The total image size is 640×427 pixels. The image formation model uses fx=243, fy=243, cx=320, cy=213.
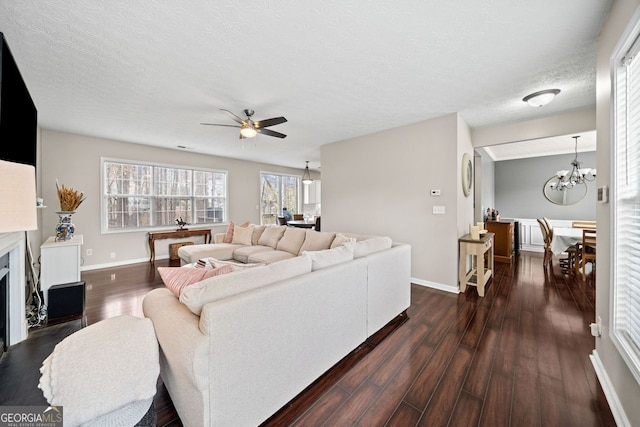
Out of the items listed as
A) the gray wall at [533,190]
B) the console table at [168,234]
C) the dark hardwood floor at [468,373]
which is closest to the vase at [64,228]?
the dark hardwood floor at [468,373]

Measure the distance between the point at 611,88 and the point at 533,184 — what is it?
629cm

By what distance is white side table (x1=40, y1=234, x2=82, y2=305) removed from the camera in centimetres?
279

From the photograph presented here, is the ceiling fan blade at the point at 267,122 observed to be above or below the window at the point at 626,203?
above

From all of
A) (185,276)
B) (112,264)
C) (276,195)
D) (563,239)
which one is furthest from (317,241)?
(276,195)

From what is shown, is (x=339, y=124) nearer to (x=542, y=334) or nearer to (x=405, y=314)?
(x=405, y=314)

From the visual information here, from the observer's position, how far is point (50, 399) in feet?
3.11

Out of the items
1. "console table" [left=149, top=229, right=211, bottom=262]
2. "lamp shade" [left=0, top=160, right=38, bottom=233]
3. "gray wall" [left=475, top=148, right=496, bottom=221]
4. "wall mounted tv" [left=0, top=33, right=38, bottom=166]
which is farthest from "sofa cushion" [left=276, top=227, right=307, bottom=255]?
"gray wall" [left=475, top=148, right=496, bottom=221]

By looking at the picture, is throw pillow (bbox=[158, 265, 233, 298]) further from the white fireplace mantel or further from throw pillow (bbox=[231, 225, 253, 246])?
throw pillow (bbox=[231, 225, 253, 246])

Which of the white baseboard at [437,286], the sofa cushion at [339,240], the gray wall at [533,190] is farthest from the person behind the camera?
the gray wall at [533,190]

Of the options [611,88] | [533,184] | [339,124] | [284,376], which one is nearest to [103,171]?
[339,124]

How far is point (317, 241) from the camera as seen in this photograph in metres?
3.42

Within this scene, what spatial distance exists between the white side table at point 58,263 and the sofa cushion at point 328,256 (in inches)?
122

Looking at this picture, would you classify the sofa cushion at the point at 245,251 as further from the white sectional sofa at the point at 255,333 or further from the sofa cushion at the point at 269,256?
the white sectional sofa at the point at 255,333

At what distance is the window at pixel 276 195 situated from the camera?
24.6ft
